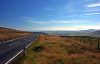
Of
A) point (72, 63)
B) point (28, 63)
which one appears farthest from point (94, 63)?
point (28, 63)

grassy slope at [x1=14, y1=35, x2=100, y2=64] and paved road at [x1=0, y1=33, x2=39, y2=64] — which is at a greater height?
paved road at [x1=0, y1=33, x2=39, y2=64]

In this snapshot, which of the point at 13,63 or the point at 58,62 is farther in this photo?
the point at 58,62

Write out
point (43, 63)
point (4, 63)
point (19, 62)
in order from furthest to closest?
point (43, 63), point (19, 62), point (4, 63)

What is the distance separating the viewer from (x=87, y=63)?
823 inches

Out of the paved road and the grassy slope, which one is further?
the grassy slope

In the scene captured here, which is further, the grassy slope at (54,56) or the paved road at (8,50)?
the grassy slope at (54,56)

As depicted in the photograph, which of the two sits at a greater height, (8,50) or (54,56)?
(8,50)

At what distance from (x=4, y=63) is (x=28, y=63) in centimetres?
254

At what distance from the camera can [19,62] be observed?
17.9 m

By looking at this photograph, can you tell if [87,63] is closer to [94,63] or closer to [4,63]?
[94,63]

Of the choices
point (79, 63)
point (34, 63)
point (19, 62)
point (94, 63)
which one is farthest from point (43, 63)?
point (94, 63)

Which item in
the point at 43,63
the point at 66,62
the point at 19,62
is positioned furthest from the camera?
the point at 66,62

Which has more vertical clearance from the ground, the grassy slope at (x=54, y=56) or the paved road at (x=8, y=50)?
the paved road at (x=8, y=50)

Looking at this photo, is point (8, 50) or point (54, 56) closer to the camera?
point (54, 56)
